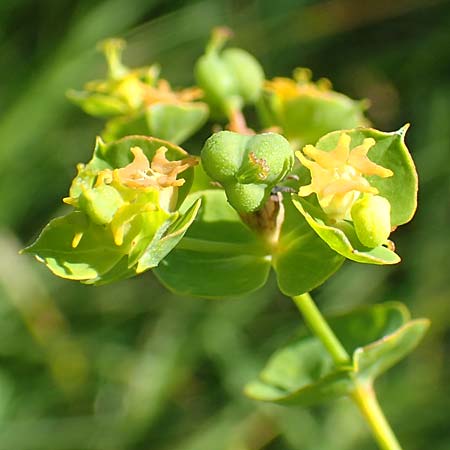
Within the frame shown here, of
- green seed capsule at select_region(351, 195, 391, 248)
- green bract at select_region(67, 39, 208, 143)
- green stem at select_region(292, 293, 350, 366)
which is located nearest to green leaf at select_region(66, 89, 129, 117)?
green bract at select_region(67, 39, 208, 143)

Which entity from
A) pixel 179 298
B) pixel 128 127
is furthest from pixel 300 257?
pixel 179 298

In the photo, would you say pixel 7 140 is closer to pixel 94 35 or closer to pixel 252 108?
pixel 94 35

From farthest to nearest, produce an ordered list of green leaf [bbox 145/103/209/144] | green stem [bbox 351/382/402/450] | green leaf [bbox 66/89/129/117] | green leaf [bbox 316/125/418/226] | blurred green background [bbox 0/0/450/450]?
blurred green background [bbox 0/0/450/450], green leaf [bbox 66/89/129/117], green leaf [bbox 145/103/209/144], green stem [bbox 351/382/402/450], green leaf [bbox 316/125/418/226]

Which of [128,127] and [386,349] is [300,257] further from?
[128,127]

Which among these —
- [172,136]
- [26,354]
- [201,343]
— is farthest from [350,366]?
[26,354]

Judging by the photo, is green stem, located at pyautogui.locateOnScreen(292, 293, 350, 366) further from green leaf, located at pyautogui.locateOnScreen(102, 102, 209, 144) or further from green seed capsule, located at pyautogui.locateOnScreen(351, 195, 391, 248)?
green leaf, located at pyautogui.locateOnScreen(102, 102, 209, 144)
